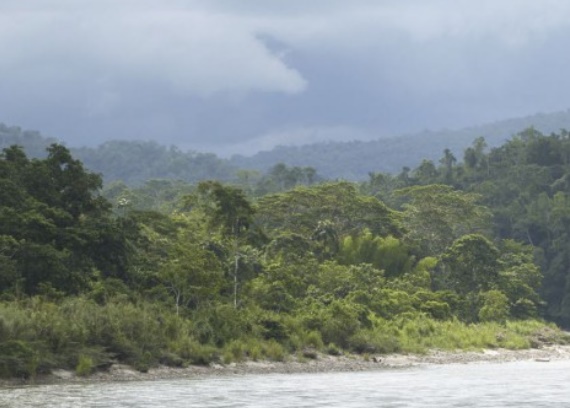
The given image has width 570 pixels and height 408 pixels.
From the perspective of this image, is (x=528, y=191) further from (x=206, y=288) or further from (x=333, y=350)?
(x=206, y=288)

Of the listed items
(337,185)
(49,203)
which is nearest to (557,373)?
(49,203)

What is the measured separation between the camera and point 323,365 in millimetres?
46281

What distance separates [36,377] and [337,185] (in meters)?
57.5

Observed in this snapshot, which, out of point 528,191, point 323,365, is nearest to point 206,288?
point 323,365

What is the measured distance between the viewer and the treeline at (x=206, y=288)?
126 feet

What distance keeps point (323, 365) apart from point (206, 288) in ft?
20.8

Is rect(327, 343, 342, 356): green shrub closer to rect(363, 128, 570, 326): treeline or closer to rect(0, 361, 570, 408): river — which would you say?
rect(0, 361, 570, 408): river

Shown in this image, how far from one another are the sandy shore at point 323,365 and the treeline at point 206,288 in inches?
19.1

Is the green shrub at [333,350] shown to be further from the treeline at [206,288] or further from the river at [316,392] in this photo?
the river at [316,392]

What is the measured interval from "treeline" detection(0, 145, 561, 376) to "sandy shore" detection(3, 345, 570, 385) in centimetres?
48

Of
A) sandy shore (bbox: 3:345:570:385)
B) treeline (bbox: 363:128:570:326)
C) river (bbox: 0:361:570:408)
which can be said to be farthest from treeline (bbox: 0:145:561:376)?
treeline (bbox: 363:128:570:326)

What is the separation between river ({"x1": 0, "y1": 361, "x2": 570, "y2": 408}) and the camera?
94.6 ft

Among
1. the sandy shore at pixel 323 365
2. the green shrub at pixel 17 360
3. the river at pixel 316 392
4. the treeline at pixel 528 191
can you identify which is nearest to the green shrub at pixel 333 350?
the sandy shore at pixel 323 365

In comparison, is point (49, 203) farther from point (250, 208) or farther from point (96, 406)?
point (96, 406)
